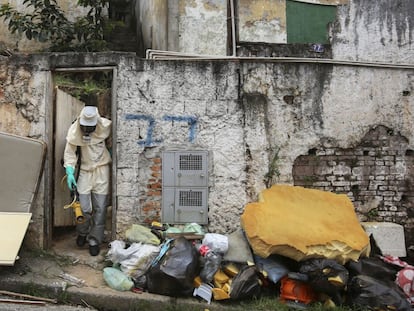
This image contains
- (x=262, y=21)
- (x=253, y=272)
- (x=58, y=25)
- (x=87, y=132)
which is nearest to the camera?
(x=253, y=272)

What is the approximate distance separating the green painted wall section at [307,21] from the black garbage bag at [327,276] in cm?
465

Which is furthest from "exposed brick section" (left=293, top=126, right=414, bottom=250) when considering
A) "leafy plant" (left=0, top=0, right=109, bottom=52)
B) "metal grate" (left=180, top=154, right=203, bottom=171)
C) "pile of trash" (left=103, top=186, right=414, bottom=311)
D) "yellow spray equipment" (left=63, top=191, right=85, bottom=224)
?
"leafy plant" (left=0, top=0, right=109, bottom=52)

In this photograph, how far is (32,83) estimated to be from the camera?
4.92 metres

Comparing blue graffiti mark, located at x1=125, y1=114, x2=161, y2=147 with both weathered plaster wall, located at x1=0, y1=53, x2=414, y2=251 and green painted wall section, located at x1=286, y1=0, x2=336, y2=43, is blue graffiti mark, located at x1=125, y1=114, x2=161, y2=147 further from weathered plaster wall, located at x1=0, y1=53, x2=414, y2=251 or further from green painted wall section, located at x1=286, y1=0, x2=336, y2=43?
green painted wall section, located at x1=286, y1=0, x2=336, y2=43

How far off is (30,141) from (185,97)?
1884 mm

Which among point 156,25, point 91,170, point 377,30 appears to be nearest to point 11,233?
point 91,170

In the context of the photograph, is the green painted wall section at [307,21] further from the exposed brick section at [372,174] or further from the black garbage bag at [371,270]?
the black garbage bag at [371,270]

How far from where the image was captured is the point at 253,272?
410 centimetres

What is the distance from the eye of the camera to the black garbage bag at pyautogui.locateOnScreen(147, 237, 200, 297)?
3.95 m

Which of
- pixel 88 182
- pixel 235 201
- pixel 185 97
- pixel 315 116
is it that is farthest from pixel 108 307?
pixel 315 116

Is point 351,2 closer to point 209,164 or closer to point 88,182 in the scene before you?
point 209,164

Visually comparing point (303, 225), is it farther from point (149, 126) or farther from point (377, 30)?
point (377, 30)

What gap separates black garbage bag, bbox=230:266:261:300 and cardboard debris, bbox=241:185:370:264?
25 cm

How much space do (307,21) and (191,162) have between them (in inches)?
163
